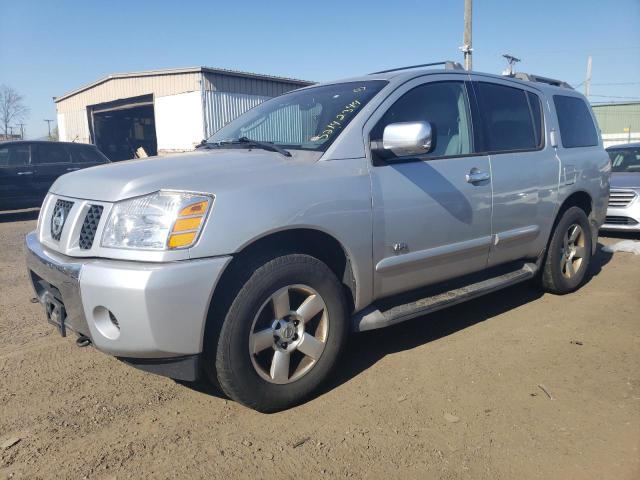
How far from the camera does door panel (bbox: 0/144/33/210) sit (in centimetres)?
1073

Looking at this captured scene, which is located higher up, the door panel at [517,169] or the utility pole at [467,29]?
the utility pole at [467,29]

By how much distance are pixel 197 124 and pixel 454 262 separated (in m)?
16.5

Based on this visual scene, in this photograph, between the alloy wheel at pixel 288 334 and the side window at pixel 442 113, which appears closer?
the alloy wheel at pixel 288 334

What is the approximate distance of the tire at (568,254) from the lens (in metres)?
4.77

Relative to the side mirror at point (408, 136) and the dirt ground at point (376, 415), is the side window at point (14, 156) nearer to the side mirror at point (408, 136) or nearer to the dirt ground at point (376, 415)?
the dirt ground at point (376, 415)

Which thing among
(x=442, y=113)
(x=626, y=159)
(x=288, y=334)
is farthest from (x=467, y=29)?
(x=288, y=334)

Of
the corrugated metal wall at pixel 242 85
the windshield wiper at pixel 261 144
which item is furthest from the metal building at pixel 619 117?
the windshield wiper at pixel 261 144

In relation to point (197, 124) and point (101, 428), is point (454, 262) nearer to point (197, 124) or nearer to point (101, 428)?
point (101, 428)

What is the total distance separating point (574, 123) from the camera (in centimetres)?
508

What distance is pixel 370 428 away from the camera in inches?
107

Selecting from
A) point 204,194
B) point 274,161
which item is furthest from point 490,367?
point 204,194

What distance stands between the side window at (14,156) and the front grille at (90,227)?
9.73m

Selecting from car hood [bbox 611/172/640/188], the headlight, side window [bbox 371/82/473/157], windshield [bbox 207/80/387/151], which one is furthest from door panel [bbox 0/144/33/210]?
car hood [bbox 611/172/640/188]

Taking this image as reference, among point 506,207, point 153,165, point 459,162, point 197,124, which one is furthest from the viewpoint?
point 197,124
